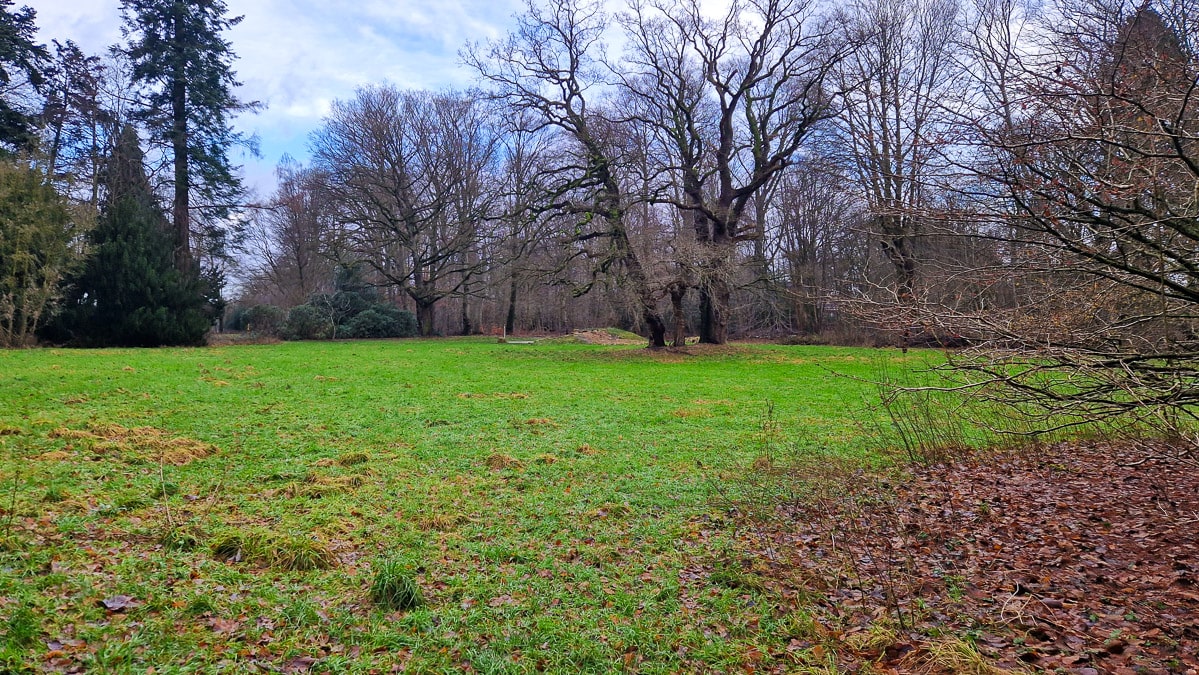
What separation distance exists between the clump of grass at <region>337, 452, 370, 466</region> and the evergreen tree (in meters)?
18.0

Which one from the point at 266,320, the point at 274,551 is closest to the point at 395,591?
the point at 274,551

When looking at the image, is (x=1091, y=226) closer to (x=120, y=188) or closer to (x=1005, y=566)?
(x=1005, y=566)

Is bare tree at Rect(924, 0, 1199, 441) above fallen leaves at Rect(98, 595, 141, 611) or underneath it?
above

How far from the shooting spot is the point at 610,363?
55.8 ft

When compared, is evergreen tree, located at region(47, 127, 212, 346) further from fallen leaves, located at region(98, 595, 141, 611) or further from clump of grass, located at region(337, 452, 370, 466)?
fallen leaves, located at region(98, 595, 141, 611)

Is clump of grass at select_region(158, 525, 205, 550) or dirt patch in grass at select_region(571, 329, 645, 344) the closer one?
clump of grass at select_region(158, 525, 205, 550)

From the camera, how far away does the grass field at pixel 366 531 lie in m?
2.88

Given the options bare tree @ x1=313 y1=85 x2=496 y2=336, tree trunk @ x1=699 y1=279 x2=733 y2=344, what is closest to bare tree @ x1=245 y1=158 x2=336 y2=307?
bare tree @ x1=313 y1=85 x2=496 y2=336

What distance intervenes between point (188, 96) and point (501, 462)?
81.6ft

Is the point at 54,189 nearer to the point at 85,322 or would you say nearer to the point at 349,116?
the point at 85,322

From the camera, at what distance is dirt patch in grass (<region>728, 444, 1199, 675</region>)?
2775 millimetres

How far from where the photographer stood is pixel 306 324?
26953 millimetres

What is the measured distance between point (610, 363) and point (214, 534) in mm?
13394

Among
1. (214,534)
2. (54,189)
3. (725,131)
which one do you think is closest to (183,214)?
(54,189)
